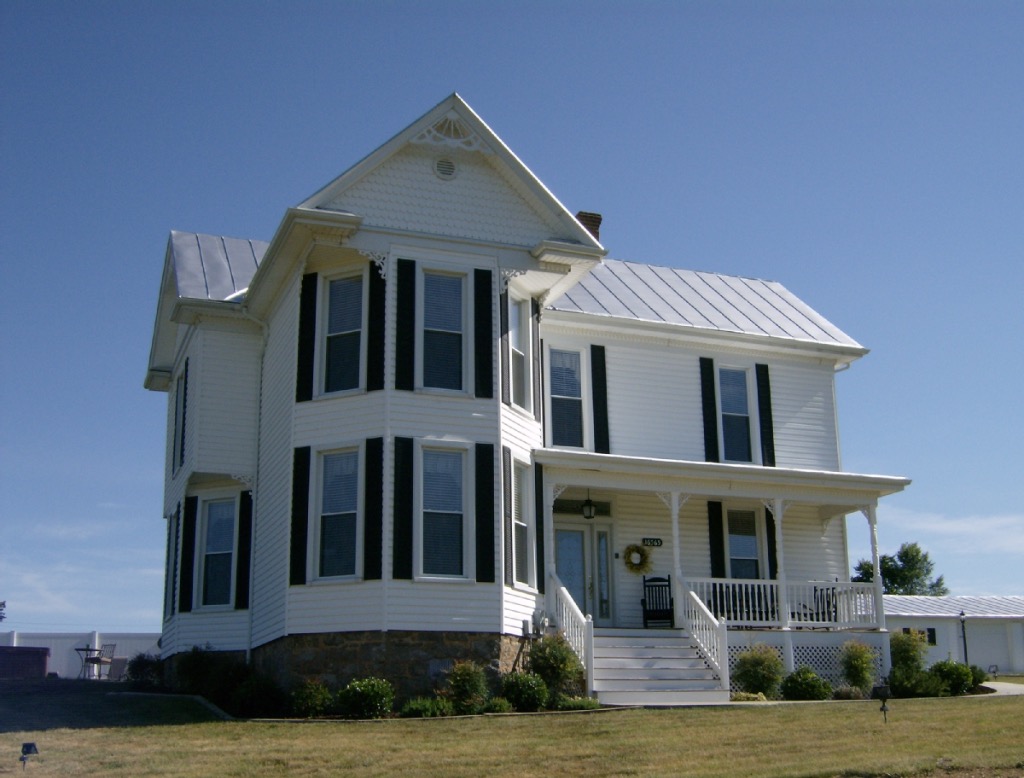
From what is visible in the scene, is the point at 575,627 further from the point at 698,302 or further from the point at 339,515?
the point at 698,302

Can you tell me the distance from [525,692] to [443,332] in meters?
5.43

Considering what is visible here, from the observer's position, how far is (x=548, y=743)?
544 inches

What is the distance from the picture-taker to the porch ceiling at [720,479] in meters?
20.8

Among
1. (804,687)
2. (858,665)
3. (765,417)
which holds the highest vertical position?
(765,417)

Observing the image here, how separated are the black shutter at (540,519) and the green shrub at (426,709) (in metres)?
3.54

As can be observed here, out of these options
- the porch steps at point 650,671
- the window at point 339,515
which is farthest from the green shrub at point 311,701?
the porch steps at point 650,671

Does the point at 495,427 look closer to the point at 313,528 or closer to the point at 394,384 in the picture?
the point at 394,384

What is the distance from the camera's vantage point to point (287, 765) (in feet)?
41.2

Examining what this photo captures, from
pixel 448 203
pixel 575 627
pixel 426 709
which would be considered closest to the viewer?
pixel 426 709

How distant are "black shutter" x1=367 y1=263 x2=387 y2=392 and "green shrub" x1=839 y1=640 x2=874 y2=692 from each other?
904 cm

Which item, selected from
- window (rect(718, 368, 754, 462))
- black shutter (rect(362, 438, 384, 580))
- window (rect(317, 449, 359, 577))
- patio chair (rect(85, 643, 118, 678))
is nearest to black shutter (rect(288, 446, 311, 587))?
window (rect(317, 449, 359, 577))

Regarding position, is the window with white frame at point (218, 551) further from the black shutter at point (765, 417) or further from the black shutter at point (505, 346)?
the black shutter at point (765, 417)

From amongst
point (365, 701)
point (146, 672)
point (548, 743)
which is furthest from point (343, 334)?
point (146, 672)

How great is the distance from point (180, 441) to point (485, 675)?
9154mm
